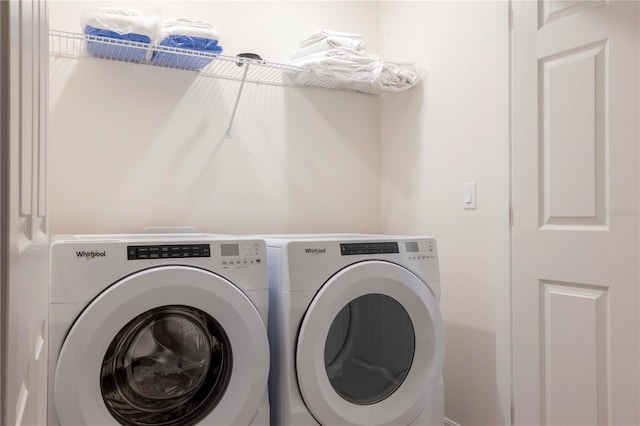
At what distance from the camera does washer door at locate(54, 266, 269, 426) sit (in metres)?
1.21

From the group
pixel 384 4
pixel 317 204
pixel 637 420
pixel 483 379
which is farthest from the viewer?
pixel 384 4

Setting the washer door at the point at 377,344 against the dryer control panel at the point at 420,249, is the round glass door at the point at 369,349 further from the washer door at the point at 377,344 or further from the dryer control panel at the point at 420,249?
the dryer control panel at the point at 420,249

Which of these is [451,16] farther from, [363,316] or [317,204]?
[363,316]

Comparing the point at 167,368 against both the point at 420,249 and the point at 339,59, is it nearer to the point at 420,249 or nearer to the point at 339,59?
the point at 420,249

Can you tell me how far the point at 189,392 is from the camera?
4.76ft

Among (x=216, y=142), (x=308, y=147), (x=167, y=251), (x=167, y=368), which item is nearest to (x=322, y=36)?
(x=308, y=147)

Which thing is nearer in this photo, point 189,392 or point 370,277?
point 189,392

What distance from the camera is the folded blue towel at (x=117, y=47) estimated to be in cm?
171

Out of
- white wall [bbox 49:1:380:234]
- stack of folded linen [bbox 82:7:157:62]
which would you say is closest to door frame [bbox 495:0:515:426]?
white wall [bbox 49:1:380:234]

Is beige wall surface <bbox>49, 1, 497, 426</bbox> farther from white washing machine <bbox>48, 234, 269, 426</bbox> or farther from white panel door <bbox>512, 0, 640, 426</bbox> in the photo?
white washing machine <bbox>48, 234, 269, 426</bbox>

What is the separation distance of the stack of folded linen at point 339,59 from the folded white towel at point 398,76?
0.20 feet

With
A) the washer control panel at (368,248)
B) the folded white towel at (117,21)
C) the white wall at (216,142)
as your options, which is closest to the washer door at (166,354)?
the washer control panel at (368,248)

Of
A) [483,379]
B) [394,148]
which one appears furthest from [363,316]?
[394,148]

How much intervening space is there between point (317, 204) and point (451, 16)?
108 centimetres
